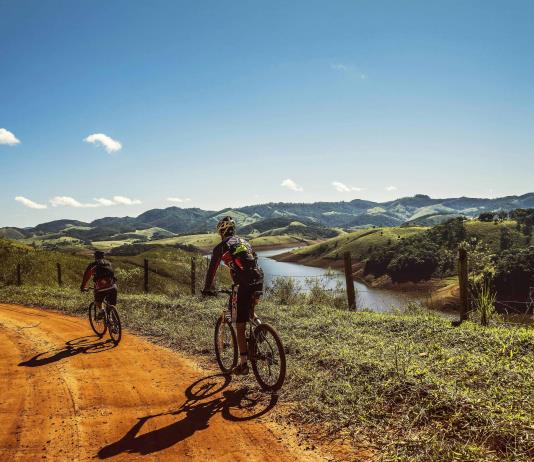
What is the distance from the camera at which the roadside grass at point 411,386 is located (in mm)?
4355

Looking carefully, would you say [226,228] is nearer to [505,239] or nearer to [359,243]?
[505,239]

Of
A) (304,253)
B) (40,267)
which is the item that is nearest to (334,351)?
(40,267)

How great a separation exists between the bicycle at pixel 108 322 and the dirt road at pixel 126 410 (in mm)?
759

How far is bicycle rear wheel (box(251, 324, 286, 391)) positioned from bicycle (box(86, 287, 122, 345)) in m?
5.24

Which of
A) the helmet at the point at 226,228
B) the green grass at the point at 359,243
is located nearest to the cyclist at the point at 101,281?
the helmet at the point at 226,228

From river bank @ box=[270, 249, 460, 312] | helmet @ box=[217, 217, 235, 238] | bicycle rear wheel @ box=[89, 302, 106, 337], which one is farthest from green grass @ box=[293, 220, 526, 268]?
helmet @ box=[217, 217, 235, 238]

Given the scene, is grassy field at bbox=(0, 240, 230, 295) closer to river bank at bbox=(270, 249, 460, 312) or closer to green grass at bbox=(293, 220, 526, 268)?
river bank at bbox=(270, 249, 460, 312)

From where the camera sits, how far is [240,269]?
652 cm

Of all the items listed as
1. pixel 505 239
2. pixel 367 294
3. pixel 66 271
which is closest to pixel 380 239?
pixel 505 239

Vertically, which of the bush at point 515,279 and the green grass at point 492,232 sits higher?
the green grass at point 492,232

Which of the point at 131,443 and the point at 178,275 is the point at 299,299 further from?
the point at 178,275

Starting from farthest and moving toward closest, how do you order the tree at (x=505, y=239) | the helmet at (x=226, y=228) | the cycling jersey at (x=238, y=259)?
the tree at (x=505, y=239) → the helmet at (x=226, y=228) → the cycling jersey at (x=238, y=259)

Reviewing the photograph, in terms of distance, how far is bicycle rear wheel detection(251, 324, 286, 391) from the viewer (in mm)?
6398

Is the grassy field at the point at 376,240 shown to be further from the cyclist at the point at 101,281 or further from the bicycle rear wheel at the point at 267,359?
the bicycle rear wheel at the point at 267,359
